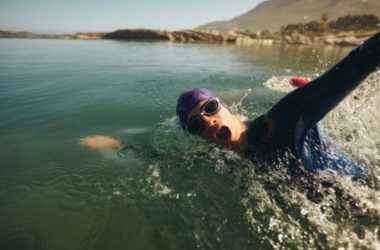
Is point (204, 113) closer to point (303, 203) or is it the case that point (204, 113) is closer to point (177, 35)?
point (303, 203)

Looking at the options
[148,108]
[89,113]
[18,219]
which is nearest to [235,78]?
[148,108]

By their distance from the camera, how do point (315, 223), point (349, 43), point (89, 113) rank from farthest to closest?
point (349, 43) < point (89, 113) < point (315, 223)

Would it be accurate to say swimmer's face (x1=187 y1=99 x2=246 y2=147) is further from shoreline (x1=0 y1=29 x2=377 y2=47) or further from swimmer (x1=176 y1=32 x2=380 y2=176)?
shoreline (x1=0 y1=29 x2=377 y2=47)

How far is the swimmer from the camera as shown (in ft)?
9.29

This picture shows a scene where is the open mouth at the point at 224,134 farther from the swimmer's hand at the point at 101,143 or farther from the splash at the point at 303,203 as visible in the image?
the swimmer's hand at the point at 101,143

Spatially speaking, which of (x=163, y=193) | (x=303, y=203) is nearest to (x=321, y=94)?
(x=303, y=203)

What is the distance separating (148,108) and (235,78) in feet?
22.8

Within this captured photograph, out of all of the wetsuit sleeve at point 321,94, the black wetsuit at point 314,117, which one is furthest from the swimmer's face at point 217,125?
the wetsuit sleeve at point 321,94

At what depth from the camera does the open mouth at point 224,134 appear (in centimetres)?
391

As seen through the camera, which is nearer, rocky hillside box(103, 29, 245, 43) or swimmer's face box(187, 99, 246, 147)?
swimmer's face box(187, 99, 246, 147)

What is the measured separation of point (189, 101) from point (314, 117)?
5.41 feet

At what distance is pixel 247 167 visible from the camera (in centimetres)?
444

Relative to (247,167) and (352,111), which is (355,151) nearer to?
(352,111)

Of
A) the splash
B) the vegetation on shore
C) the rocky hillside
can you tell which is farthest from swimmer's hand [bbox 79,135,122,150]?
the rocky hillside
